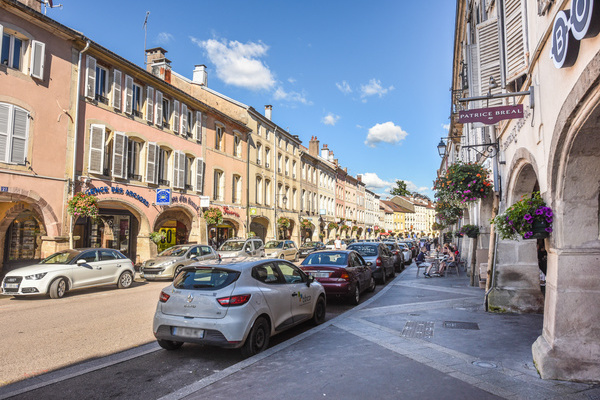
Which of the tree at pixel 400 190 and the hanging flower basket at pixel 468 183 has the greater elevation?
the tree at pixel 400 190

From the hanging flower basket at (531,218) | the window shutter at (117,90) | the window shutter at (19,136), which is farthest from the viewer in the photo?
the window shutter at (117,90)

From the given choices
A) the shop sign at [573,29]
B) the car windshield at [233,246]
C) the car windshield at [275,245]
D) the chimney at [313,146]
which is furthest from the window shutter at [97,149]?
the chimney at [313,146]

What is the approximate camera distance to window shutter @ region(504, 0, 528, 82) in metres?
6.86

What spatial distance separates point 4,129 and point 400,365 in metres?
15.6

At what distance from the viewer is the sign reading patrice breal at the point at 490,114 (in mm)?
6027

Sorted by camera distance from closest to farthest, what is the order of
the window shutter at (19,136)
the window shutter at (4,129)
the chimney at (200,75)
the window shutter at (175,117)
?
the window shutter at (4,129)
the window shutter at (19,136)
the window shutter at (175,117)
the chimney at (200,75)

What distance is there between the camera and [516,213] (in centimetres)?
→ 536

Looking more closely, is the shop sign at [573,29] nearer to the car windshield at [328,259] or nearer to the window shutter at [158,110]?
the car windshield at [328,259]

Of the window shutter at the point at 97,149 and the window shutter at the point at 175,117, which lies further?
the window shutter at the point at 175,117

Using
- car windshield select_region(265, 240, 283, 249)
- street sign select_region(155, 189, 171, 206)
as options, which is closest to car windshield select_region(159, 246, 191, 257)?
street sign select_region(155, 189, 171, 206)

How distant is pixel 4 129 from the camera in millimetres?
14430

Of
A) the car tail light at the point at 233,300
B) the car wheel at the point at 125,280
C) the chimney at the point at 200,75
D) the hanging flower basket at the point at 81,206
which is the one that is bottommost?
the car wheel at the point at 125,280

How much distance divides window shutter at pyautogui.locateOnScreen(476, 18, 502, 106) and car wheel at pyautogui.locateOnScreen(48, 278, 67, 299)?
12277mm

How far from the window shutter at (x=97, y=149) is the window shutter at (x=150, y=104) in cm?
372
